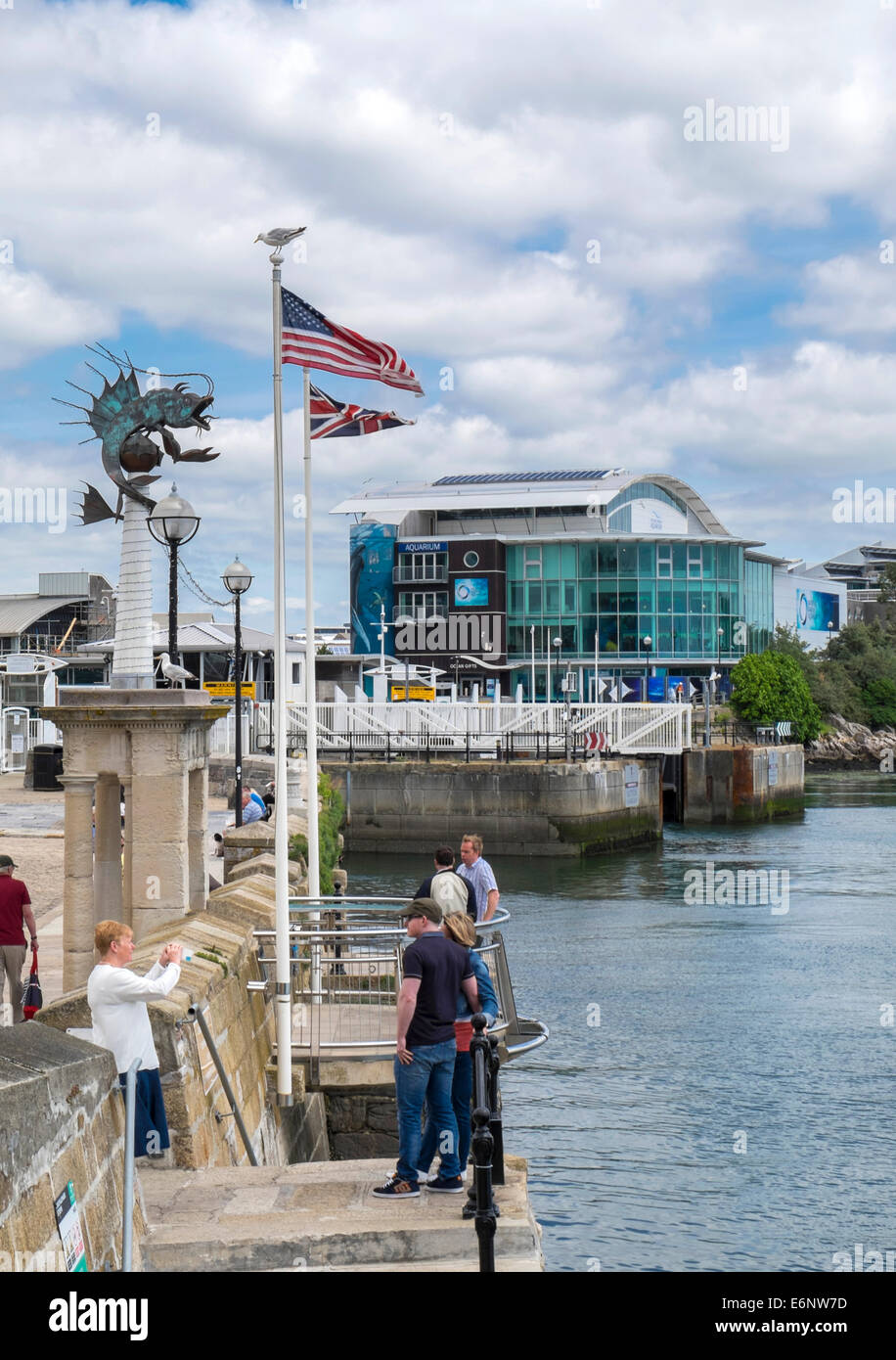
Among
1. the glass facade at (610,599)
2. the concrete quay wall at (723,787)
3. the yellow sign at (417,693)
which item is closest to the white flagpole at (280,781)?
the concrete quay wall at (723,787)

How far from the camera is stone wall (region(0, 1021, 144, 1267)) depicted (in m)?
4.93

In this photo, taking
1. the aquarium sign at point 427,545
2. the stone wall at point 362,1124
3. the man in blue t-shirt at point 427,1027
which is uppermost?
the aquarium sign at point 427,545

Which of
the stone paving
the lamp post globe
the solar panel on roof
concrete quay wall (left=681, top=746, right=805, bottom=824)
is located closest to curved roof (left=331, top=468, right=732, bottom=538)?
the solar panel on roof

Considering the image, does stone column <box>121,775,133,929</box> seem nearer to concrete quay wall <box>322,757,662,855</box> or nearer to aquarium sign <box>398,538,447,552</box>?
concrete quay wall <box>322,757,662,855</box>

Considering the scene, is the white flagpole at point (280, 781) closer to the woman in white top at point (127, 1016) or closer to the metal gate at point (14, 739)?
the woman in white top at point (127, 1016)

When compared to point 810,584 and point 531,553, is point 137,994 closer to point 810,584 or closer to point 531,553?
point 531,553

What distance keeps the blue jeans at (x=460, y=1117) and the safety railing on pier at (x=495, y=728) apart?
143ft

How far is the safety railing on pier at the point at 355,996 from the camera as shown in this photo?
37.0 ft

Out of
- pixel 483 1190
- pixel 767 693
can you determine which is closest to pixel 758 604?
pixel 767 693

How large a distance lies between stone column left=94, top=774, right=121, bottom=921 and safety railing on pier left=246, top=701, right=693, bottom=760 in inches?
1564

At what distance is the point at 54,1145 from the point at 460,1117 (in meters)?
3.32

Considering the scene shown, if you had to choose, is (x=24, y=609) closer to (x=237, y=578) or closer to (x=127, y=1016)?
(x=237, y=578)
